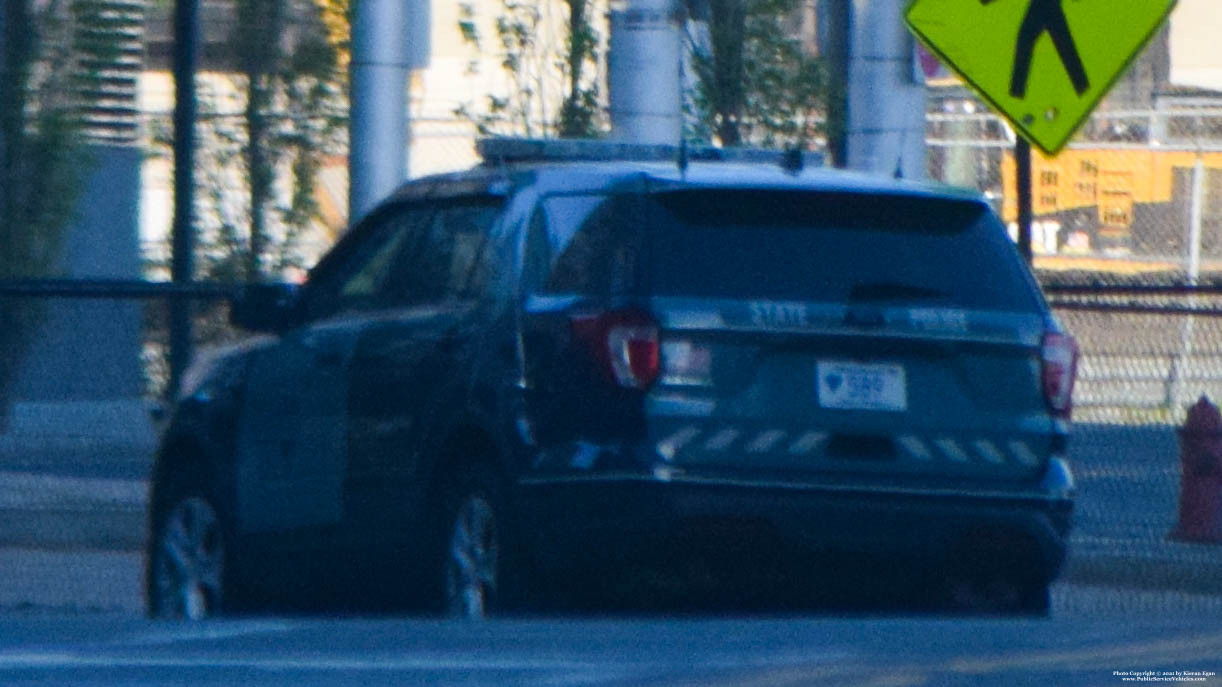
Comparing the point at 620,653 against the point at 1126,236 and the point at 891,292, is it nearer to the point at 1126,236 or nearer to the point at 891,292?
the point at 891,292

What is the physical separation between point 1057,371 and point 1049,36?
3.64 m

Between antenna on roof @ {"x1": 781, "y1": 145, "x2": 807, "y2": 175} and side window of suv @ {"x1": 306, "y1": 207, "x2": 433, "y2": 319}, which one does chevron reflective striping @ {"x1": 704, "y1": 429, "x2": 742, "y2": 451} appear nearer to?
antenna on roof @ {"x1": 781, "y1": 145, "x2": 807, "y2": 175}

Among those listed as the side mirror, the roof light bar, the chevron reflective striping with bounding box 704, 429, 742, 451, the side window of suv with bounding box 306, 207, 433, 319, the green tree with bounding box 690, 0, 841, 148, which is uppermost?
the green tree with bounding box 690, 0, 841, 148

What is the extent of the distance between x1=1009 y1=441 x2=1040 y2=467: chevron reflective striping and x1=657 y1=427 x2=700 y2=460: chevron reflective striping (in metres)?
1.07

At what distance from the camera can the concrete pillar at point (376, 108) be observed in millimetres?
10516

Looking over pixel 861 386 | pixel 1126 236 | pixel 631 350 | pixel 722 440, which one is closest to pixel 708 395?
pixel 722 440

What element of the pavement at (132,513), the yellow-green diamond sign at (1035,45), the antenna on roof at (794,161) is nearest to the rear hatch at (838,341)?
the antenna on roof at (794,161)

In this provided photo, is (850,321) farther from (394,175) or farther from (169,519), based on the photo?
(394,175)

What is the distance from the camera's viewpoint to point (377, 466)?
767 centimetres

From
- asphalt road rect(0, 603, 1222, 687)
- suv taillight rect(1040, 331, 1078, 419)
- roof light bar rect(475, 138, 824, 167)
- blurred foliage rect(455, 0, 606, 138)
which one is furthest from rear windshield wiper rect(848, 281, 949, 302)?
blurred foliage rect(455, 0, 606, 138)

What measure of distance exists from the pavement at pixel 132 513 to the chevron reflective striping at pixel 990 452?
9.08 ft

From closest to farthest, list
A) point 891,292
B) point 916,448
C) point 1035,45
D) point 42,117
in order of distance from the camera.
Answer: point 916,448
point 891,292
point 1035,45
point 42,117

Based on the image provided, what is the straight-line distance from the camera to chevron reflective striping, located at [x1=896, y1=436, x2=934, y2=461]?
22.8ft

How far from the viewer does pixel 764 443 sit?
22.4 feet
